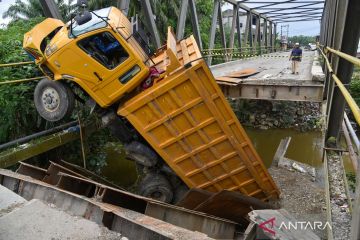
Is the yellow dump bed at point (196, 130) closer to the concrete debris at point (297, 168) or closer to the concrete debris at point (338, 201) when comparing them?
the concrete debris at point (297, 168)

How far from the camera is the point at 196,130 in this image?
5.88 meters

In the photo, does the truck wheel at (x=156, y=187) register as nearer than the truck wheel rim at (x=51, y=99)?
No

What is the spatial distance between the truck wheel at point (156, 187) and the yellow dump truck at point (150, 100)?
5 centimetres

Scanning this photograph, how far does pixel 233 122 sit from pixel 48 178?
3324 mm

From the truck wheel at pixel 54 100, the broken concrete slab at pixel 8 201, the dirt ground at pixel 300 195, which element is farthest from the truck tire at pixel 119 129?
the dirt ground at pixel 300 195

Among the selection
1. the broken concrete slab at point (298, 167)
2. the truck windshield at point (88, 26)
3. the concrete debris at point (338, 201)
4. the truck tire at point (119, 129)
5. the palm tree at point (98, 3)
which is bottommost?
the broken concrete slab at point (298, 167)

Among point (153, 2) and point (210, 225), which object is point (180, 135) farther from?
point (153, 2)

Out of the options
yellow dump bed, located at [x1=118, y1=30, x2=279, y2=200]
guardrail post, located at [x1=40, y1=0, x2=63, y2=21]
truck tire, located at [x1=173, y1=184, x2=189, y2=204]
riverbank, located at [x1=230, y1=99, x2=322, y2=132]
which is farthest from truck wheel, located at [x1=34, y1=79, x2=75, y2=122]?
riverbank, located at [x1=230, y1=99, x2=322, y2=132]

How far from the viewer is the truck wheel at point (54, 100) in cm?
599

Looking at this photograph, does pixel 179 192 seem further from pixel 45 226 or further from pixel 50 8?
pixel 50 8

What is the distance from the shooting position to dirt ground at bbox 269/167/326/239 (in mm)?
5871

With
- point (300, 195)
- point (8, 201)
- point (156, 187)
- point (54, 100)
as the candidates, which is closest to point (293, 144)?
point (300, 195)

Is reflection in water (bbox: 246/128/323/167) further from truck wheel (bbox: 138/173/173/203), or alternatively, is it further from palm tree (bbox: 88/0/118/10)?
palm tree (bbox: 88/0/118/10)

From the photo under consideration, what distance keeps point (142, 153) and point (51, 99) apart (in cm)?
194
